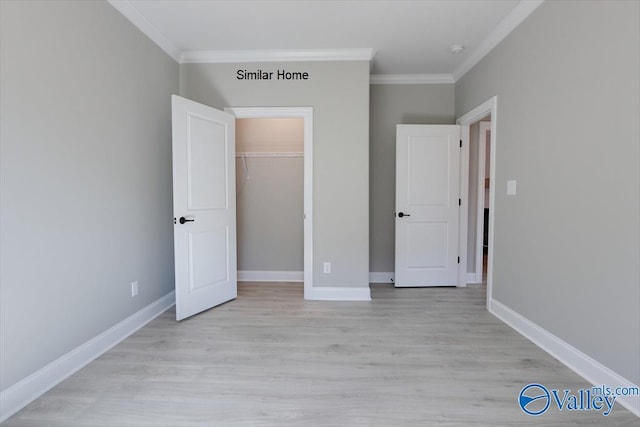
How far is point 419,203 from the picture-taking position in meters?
3.68

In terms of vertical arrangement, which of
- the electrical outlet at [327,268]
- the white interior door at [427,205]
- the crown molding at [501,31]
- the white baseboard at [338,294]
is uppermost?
the crown molding at [501,31]

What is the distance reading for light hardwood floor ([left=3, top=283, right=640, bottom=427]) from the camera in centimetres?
153

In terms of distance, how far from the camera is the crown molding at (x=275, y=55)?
3.12 meters

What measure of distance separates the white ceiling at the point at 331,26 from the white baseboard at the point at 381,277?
2.58 meters

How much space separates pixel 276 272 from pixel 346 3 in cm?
312

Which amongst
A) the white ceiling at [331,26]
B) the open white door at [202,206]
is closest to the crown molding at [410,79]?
the white ceiling at [331,26]

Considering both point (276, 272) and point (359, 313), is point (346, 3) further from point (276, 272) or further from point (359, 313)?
point (276, 272)

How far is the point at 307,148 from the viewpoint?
3.25 m

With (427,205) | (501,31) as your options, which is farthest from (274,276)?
(501,31)

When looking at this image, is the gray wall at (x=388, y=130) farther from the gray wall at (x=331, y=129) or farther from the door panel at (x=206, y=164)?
the door panel at (x=206, y=164)

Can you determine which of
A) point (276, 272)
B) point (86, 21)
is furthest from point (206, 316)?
point (86, 21)

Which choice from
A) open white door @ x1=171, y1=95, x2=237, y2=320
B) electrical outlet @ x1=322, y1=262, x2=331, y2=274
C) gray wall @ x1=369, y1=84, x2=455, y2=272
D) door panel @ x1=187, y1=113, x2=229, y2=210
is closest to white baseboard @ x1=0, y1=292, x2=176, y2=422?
open white door @ x1=171, y1=95, x2=237, y2=320

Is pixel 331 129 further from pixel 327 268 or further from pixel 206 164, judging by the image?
pixel 327 268

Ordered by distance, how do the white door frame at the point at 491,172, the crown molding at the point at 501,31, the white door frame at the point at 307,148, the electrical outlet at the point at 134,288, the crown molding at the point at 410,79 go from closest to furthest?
the crown molding at the point at 501,31
the electrical outlet at the point at 134,288
the white door frame at the point at 491,172
the white door frame at the point at 307,148
the crown molding at the point at 410,79
